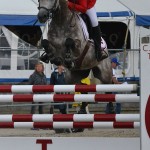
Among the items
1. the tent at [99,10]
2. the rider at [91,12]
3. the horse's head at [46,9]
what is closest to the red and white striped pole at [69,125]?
the horse's head at [46,9]

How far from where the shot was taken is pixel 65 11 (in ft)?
29.7

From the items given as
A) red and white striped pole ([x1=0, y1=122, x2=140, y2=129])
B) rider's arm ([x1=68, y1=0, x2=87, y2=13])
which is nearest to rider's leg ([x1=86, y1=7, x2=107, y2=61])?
rider's arm ([x1=68, y1=0, x2=87, y2=13])

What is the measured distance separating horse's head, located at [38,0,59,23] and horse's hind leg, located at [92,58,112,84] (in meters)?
1.46

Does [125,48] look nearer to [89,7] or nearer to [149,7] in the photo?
[149,7]

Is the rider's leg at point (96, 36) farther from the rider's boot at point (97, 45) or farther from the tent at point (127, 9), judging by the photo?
the tent at point (127, 9)

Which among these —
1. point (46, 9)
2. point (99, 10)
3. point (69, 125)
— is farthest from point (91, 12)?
point (99, 10)

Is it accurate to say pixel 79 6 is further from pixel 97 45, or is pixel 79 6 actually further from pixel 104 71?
pixel 104 71

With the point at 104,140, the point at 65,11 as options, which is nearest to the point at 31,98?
the point at 104,140

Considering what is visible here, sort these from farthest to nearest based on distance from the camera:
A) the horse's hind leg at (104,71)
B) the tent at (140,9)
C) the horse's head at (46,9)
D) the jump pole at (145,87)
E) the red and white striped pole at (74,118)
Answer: the tent at (140,9), the horse's hind leg at (104,71), the horse's head at (46,9), the red and white striped pole at (74,118), the jump pole at (145,87)

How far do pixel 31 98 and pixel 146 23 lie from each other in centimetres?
1112

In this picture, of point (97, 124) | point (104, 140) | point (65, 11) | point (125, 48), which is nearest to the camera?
point (104, 140)

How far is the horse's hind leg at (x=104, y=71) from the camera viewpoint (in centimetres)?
985

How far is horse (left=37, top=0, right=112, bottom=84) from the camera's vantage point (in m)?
8.73

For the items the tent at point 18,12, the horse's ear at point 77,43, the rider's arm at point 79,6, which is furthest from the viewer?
the tent at point 18,12
